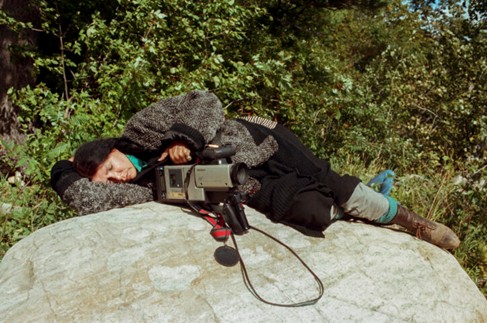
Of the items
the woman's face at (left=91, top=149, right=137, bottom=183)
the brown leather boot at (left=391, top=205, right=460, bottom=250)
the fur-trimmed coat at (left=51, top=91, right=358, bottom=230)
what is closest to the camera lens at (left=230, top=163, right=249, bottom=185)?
the fur-trimmed coat at (left=51, top=91, right=358, bottom=230)

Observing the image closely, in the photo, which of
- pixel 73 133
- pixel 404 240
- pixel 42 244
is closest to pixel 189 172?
pixel 42 244

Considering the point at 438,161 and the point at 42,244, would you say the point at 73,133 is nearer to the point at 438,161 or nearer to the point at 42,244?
the point at 42,244

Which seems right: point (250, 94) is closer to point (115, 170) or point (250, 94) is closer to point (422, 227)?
point (115, 170)

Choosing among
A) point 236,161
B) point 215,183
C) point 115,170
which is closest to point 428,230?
point 236,161

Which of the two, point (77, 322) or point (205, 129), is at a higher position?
point (205, 129)

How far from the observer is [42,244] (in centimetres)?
229

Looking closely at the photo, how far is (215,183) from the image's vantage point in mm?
2365

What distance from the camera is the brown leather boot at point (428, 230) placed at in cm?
282

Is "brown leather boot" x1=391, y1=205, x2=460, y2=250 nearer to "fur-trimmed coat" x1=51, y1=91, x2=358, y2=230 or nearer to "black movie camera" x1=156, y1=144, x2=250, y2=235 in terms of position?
"fur-trimmed coat" x1=51, y1=91, x2=358, y2=230

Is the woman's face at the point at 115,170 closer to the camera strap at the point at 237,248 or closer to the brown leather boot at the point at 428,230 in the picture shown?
the camera strap at the point at 237,248

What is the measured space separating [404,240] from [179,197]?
1.44 meters

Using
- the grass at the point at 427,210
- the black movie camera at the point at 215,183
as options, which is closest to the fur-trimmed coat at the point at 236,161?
the black movie camera at the point at 215,183

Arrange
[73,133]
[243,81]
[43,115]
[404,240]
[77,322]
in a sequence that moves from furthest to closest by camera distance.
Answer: [243,81]
[43,115]
[73,133]
[404,240]
[77,322]

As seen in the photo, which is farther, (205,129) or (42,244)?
(205,129)
